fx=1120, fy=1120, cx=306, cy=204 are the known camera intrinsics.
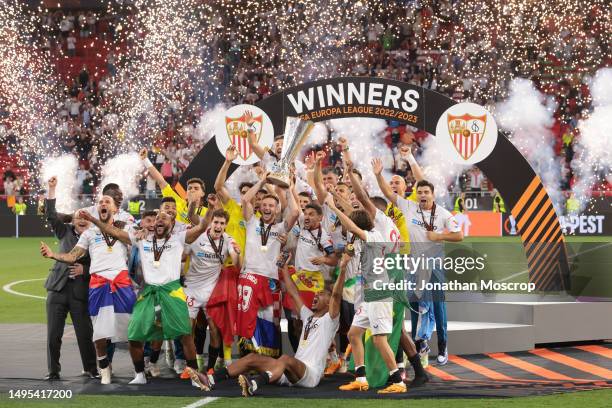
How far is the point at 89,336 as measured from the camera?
11.9m

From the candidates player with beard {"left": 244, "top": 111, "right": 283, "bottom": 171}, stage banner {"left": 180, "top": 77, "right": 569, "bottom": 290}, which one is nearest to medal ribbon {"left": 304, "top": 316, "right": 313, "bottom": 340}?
player with beard {"left": 244, "top": 111, "right": 283, "bottom": 171}

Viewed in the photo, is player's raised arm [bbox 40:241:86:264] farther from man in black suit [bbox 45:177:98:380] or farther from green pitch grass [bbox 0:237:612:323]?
green pitch grass [bbox 0:237:612:323]

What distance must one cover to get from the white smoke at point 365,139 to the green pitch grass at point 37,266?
265 inches

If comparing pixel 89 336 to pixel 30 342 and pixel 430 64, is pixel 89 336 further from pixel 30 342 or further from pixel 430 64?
pixel 430 64

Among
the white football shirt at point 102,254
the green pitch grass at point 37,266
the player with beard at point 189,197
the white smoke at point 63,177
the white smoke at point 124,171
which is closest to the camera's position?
the white football shirt at point 102,254

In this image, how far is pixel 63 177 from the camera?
35625 millimetres

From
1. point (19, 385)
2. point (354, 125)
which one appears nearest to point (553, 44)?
point (354, 125)

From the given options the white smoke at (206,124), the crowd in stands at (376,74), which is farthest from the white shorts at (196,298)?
the white smoke at (206,124)

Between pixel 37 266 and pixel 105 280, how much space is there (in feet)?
45.2

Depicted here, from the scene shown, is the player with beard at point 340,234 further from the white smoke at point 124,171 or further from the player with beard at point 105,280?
the white smoke at point 124,171

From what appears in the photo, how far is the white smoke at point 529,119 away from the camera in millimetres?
35250

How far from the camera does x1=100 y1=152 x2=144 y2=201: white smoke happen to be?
112ft

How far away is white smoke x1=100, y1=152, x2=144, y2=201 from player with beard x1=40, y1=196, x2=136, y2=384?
2174 cm

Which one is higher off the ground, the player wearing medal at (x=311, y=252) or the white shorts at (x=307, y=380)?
the player wearing medal at (x=311, y=252)
